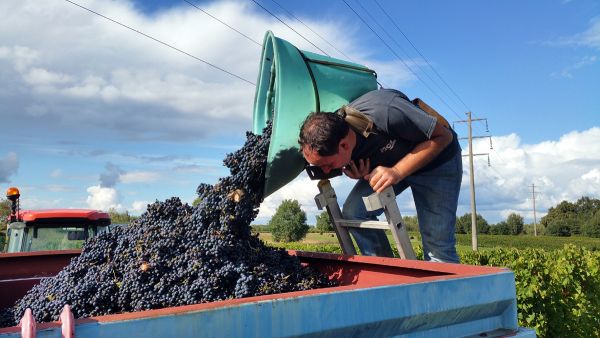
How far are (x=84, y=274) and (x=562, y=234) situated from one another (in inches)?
3614

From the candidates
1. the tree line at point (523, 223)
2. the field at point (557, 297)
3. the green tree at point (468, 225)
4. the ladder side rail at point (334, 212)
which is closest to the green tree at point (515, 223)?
the tree line at point (523, 223)

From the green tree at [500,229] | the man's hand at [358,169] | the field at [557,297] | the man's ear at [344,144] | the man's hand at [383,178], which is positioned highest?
the man's ear at [344,144]

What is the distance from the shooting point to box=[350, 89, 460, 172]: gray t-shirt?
8.89ft

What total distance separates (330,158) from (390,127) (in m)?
0.38

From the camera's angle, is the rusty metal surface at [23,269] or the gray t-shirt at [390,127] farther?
the rusty metal surface at [23,269]

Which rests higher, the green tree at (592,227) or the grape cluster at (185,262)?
the grape cluster at (185,262)

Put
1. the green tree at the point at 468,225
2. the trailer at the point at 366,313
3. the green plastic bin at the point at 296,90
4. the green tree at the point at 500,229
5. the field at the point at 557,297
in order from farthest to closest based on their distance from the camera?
the green tree at the point at 500,229
the green tree at the point at 468,225
the field at the point at 557,297
the green plastic bin at the point at 296,90
the trailer at the point at 366,313

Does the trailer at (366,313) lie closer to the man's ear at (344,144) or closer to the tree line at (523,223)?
the man's ear at (344,144)

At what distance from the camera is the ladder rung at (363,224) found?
9.25 feet

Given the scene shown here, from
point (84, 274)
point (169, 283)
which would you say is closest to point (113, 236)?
point (84, 274)

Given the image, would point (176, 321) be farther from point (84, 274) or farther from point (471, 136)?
point (471, 136)

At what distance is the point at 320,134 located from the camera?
247 cm

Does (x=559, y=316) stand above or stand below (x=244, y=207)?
below

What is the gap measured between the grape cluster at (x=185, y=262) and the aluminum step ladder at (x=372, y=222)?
0.45m
